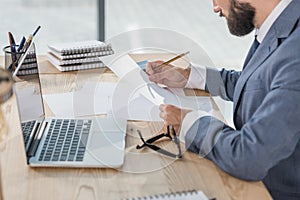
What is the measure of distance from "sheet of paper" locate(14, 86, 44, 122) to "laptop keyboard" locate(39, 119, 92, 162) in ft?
0.18

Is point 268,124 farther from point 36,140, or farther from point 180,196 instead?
point 36,140

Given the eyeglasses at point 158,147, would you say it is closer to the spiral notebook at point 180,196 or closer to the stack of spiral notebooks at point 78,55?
the spiral notebook at point 180,196

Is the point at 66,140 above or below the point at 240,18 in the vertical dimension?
below

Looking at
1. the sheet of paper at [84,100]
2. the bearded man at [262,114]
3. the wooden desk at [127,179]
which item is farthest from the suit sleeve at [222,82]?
the wooden desk at [127,179]

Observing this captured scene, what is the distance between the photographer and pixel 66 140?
4.43ft

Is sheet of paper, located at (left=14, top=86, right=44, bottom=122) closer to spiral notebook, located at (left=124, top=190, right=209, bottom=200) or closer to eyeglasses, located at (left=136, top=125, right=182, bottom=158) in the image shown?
eyeglasses, located at (left=136, top=125, right=182, bottom=158)

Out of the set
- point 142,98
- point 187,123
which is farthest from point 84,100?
point 187,123

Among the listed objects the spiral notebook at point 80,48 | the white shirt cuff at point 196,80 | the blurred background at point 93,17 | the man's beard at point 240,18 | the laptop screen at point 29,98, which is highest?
the man's beard at point 240,18

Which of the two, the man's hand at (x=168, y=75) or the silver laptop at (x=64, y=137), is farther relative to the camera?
the man's hand at (x=168, y=75)

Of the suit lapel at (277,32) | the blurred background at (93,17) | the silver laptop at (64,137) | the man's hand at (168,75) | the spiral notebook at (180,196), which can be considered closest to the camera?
the spiral notebook at (180,196)

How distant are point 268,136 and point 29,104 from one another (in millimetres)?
616

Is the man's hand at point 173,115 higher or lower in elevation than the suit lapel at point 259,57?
lower

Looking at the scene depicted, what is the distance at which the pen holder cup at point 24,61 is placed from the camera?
1.42 meters

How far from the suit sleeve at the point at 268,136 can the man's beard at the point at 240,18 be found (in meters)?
0.28
